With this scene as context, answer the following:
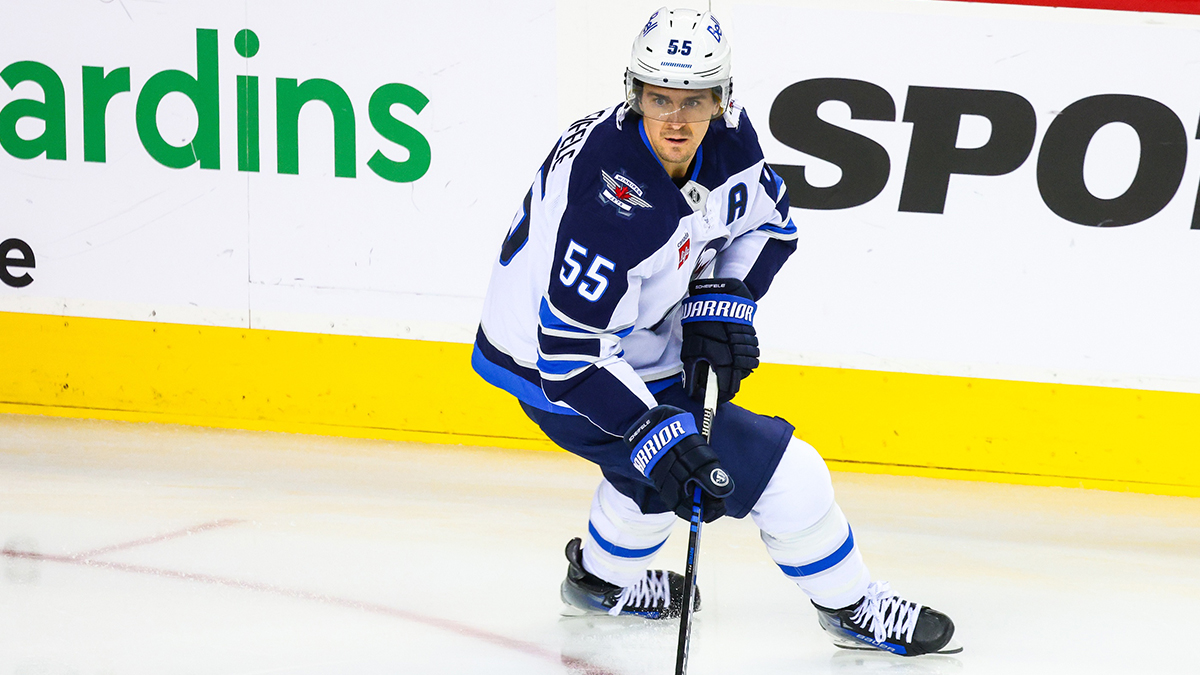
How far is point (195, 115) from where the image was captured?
379 centimetres

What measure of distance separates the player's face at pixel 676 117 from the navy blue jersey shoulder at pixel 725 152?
0.38 feet

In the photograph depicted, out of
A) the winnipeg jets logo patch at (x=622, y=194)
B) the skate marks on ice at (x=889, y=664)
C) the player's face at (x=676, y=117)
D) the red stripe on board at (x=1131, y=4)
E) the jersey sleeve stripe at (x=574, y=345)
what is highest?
the red stripe on board at (x=1131, y=4)

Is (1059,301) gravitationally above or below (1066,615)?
above

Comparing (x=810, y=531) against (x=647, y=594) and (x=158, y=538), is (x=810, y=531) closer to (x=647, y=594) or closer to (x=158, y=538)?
(x=647, y=594)

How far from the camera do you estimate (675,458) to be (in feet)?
6.59

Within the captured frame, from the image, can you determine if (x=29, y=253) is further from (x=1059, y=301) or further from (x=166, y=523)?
(x=1059, y=301)

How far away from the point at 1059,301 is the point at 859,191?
63 cm

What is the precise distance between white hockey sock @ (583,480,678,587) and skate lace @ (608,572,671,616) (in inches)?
2.3

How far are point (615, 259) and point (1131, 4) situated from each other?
6.78 feet

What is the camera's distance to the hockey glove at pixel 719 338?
2211 millimetres

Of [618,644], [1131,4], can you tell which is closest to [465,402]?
A: [618,644]

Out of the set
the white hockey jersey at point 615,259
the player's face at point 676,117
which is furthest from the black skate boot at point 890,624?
the player's face at point 676,117

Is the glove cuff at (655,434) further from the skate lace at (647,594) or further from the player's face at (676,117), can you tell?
the skate lace at (647,594)

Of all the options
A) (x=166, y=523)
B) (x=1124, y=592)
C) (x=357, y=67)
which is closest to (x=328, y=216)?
(x=357, y=67)
